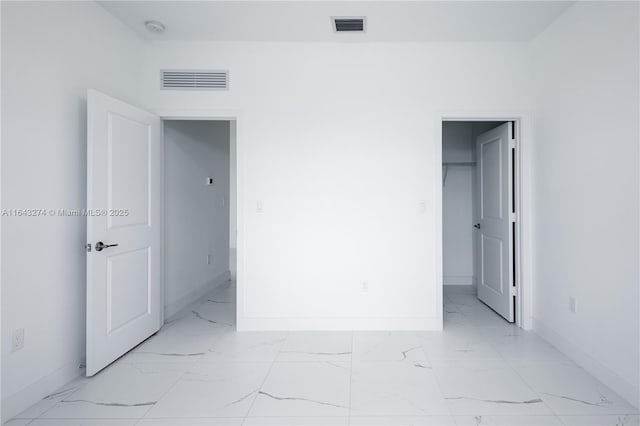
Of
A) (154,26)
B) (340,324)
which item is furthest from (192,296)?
(154,26)

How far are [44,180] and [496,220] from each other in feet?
12.6

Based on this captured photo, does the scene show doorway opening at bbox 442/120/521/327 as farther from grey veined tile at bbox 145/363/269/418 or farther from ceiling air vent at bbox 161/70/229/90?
ceiling air vent at bbox 161/70/229/90

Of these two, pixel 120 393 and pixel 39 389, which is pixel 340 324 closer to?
pixel 120 393

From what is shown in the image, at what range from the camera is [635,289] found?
2.17 metres

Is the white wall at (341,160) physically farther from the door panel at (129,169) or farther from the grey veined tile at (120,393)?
the grey veined tile at (120,393)

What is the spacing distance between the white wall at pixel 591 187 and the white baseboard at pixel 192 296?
11.5 ft

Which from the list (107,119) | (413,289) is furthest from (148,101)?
(413,289)

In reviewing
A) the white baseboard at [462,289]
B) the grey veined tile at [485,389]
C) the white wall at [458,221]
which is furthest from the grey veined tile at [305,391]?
the white wall at [458,221]

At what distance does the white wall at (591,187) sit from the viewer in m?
2.21

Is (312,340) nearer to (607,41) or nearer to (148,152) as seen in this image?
(148,152)

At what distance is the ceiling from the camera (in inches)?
109

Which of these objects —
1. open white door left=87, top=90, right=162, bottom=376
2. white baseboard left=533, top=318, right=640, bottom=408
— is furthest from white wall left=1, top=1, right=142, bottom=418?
white baseboard left=533, top=318, right=640, bottom=408

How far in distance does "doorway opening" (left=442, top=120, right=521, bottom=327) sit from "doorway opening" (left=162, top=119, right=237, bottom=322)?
2.76 metres

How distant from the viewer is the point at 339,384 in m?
2.38
